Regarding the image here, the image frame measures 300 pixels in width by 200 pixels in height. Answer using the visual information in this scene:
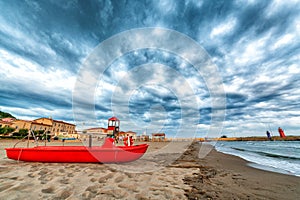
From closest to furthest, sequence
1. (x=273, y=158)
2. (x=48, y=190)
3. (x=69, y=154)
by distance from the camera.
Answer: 1. (x=48, y=190)
2. (x=69, y=154)
3. (x=273, y=158)

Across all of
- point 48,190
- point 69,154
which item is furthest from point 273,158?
point 48,190

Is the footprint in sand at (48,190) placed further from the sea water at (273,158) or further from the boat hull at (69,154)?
the sea water at (273,158)

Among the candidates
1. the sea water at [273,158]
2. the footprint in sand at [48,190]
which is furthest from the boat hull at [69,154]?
the sea water at [273,158]

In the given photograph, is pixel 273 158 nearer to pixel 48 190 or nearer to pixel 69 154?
pixel 69 154

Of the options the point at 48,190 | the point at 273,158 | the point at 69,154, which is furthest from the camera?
the point at 273,158

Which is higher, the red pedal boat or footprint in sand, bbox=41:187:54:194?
the red pedal boat

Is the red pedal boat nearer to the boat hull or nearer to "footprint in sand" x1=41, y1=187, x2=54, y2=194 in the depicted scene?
the boat hull

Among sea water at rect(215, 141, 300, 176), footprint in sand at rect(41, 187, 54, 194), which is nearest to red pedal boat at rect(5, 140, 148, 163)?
footprint in sand at rect(41, 187, 54, 194)

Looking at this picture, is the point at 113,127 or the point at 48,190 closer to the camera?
the point at 48,190

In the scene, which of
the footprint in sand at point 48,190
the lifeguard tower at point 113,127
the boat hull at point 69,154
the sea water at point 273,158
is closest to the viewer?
the footprint in sand at point 48,190

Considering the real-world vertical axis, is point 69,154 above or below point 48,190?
above

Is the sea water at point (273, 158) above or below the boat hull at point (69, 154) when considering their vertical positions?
below

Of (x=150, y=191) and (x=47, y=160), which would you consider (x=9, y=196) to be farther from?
(x=47, y=160)

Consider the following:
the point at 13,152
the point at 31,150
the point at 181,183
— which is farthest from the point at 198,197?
the point at 13,152
